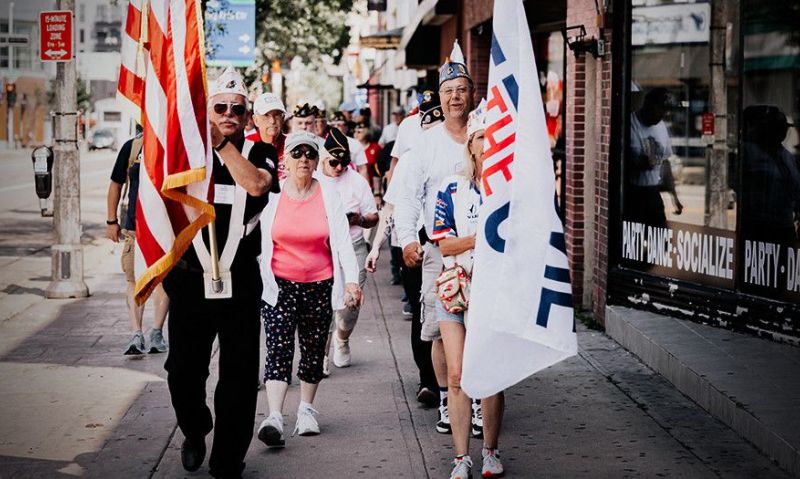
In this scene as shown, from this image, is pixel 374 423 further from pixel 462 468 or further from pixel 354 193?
pixel 354 193

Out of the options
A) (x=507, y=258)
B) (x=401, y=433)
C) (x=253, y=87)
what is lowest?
(x=401, y=433)

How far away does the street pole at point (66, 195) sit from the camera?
1338cm

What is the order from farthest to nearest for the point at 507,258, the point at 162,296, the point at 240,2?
the point at 240,2 < the point at 162,296 < the point at 507,258

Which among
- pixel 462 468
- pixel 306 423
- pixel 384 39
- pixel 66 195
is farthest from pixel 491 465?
pixel 384 39

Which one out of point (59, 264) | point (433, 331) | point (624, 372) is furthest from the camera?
point (59, 264)

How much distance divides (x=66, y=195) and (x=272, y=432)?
7.40 m

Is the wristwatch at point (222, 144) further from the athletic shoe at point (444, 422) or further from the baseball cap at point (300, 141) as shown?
the athletic shoe at point (444, 422)

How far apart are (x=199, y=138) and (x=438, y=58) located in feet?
62.7

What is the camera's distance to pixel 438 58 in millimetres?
24562

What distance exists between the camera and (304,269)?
7.39 metres

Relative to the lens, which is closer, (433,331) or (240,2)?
(433,331)

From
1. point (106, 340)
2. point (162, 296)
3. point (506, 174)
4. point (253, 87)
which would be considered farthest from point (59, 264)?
point (253, 87)

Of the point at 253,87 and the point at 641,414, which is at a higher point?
the point at 253,87

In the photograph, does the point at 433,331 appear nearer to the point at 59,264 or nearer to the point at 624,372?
the point at 624,372
